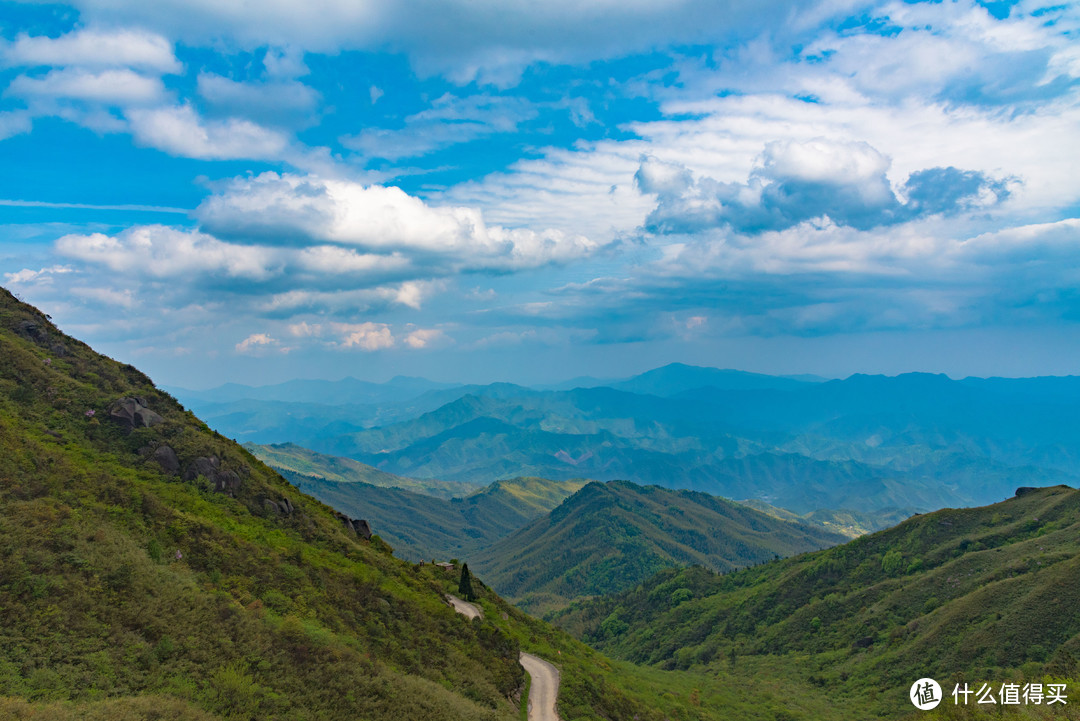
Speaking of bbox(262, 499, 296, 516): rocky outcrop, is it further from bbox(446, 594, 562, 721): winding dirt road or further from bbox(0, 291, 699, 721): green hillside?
bbox(446, 594, 562, 721): winding dirt road

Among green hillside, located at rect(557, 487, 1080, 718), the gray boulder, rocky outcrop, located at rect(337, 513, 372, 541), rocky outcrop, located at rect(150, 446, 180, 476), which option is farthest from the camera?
green hillside, located at rect(557, 487, 1080, 718)

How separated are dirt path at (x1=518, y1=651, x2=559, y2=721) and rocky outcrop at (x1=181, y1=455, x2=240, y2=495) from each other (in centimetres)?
3926

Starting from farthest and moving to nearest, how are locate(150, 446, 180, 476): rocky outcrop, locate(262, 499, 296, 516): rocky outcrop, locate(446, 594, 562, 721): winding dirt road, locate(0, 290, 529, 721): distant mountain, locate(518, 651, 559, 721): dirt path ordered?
locate(262, 499, 296, 516): rocky outcrop < locate(446, 594, 562, 721): winding dirt road < locate(518, 651, 559, 721): dirt path < locate(150, 446, 180, 476): rocky outcrop < locate(0, 290, 529, 721): distant mountain

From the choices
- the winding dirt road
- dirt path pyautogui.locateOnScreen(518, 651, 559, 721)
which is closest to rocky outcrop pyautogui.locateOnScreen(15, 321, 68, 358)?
the winding dirt road

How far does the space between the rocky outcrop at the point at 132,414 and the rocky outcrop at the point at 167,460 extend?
4.45 m

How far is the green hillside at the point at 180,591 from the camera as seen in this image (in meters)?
30.0

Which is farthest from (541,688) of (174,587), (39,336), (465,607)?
(39,336)

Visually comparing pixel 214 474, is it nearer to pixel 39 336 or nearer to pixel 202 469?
pixel 202 469

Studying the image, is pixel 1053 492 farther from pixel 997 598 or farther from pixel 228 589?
pixel 228 589

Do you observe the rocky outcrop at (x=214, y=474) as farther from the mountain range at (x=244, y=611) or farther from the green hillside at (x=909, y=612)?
the green hillside at (x=909, y=612)

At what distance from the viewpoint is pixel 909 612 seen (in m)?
121

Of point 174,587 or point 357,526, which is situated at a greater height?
point 357,526

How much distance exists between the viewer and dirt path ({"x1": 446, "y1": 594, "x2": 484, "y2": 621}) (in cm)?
7100

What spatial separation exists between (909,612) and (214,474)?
5668 inches
